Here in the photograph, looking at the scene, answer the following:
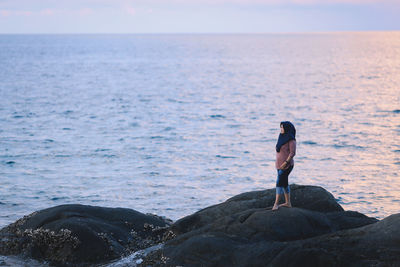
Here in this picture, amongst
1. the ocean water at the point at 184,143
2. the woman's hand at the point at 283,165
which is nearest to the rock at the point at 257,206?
the woman's hand at the point at 283,165

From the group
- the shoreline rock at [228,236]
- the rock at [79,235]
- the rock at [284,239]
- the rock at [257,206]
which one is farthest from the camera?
the rock at [257,206]

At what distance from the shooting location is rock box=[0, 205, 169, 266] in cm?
1571

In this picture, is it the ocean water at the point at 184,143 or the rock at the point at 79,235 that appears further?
the ocean water at the point at 184,143

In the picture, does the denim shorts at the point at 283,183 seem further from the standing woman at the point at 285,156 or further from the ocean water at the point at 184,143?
the ocean water at the point at 184,143

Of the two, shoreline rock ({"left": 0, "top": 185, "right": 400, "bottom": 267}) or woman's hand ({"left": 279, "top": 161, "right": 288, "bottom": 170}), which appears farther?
woman's hand ({"left": 279, "top": 161, "right": 288, "bottom": 170})

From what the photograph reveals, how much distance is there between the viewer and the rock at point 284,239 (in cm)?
1227

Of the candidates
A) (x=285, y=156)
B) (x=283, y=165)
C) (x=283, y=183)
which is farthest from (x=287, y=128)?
(x=283, y=183)

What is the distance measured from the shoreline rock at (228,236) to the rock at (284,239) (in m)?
0.02

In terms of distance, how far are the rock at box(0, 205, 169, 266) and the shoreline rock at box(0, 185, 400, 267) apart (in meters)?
0.03

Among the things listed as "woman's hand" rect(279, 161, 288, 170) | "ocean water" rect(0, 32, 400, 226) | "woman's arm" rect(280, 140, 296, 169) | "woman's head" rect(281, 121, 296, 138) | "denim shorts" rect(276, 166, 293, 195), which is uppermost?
"woman's head" rect(281, 121, 296, 138)

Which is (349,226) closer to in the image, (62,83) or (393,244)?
(393,244)

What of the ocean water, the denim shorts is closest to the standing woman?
the denim shorts

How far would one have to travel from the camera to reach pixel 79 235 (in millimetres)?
15797

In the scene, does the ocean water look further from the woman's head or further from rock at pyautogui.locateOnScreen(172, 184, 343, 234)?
the woman's head
